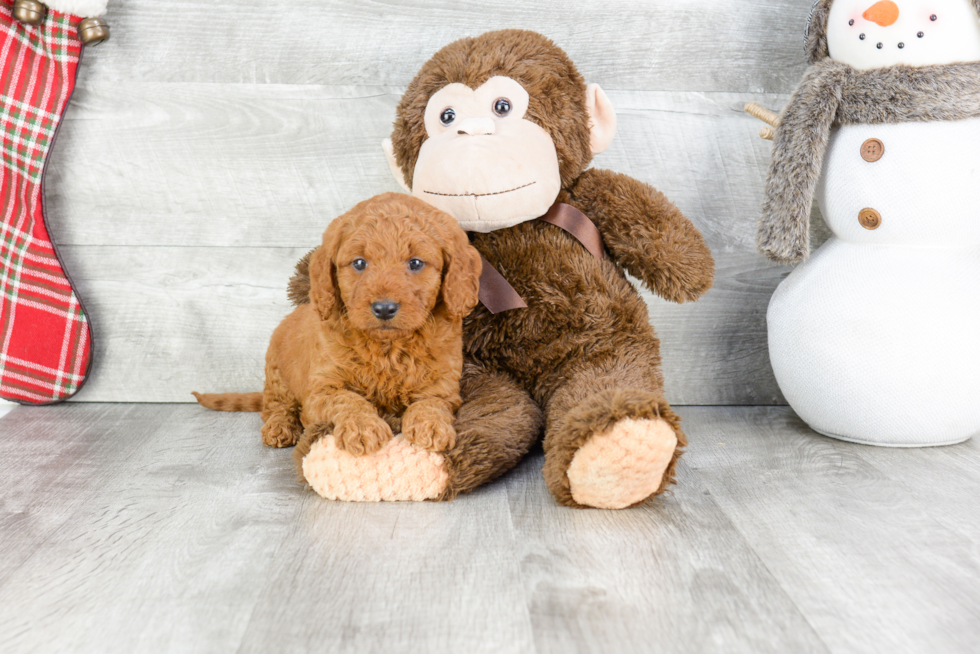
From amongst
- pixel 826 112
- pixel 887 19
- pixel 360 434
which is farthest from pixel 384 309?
pixel 887 19

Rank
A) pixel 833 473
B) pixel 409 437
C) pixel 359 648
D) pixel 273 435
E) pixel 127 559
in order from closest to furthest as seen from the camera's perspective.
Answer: pixel 359 648 < pixel 127 559 < pixel 409 437 < pixel 833 473 < pixel 273 435

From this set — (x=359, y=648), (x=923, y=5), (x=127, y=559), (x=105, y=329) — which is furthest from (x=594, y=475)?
(x=105, y=329)

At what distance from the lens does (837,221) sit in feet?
3.98

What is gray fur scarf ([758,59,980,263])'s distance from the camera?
1106mm

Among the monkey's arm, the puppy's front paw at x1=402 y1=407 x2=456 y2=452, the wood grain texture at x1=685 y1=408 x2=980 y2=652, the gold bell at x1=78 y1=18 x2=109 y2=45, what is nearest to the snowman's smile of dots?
the monkey's arm

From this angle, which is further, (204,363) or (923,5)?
(204,363)

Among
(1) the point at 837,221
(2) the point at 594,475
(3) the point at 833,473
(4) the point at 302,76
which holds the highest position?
(4) the point at 302,76

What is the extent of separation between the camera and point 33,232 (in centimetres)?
137

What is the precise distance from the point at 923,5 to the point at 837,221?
318 millimetres

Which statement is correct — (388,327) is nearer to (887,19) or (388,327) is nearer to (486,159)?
(486,159)

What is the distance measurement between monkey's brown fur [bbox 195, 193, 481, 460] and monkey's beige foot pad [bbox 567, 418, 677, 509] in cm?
18

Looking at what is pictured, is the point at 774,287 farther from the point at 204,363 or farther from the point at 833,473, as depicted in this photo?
the point at 204,363

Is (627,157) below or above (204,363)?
above

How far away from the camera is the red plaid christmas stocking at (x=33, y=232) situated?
1336mm
